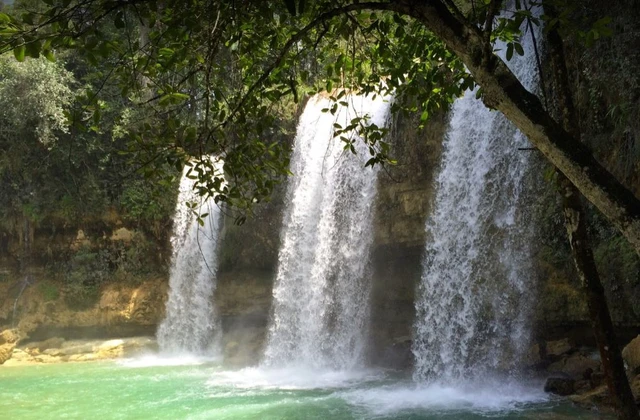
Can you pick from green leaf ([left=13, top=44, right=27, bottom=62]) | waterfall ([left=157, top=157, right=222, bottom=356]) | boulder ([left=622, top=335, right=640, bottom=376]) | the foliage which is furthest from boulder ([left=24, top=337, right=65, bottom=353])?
green leaf ([left=13, top=44, right=27, bottom=62])

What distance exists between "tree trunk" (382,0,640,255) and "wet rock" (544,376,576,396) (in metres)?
7.48

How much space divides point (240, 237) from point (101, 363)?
17.2 ft

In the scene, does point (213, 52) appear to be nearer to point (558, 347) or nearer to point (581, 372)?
point (581, 372)

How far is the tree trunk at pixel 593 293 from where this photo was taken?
404 centimetres

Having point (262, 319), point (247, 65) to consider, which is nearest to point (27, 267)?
point (262, 319)

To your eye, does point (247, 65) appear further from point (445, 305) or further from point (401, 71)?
point (445, 305)

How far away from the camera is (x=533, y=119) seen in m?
2.90

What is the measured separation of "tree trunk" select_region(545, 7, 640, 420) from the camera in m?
4.04

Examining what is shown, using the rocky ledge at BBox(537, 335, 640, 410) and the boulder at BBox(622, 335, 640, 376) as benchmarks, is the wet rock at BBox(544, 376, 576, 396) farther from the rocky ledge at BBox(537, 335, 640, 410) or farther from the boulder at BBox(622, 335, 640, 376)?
the boulder at BBox(622, 335, 640, 376)

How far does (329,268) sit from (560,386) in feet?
21.2

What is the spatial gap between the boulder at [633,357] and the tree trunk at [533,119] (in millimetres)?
6731

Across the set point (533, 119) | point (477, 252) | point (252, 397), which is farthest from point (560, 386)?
point (533, 119)

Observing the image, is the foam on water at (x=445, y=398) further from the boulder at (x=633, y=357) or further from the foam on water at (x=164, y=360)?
the foam on water at (x=164, y=360)

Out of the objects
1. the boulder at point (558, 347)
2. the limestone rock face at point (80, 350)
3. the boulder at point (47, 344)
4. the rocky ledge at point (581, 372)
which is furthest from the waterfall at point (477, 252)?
the boulder at point (47, 344)
